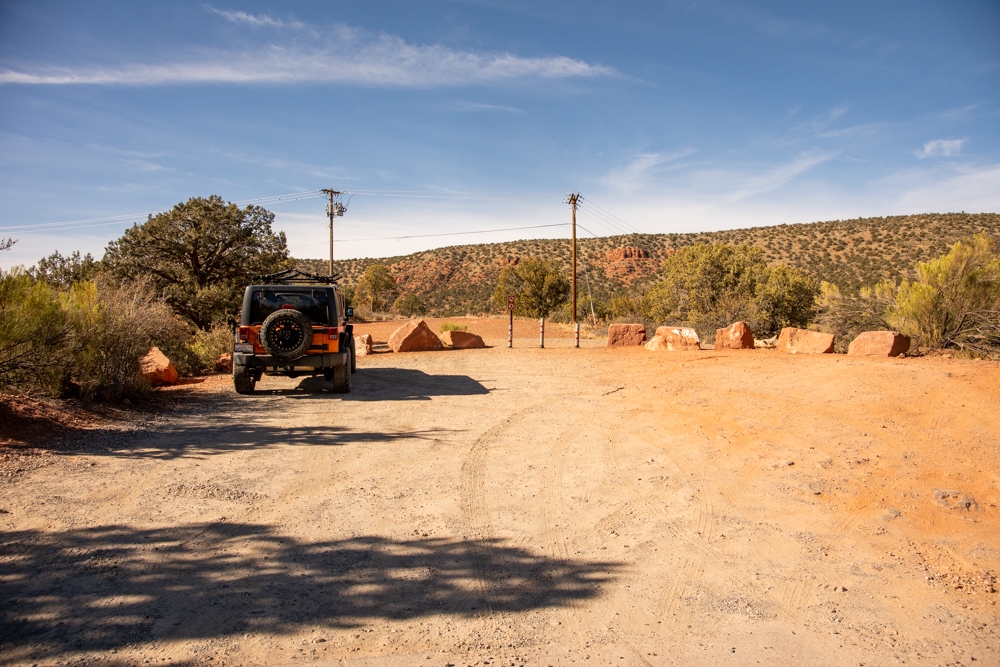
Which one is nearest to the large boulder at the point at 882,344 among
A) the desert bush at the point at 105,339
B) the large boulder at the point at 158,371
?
the desert bush at the point at 105,339

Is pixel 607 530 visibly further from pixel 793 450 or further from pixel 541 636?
pixel 793 450

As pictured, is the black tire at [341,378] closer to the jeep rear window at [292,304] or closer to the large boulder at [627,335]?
the jeep rear window at [292,304]

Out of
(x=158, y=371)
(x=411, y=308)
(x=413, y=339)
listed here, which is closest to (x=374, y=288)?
(x=411, y=308)

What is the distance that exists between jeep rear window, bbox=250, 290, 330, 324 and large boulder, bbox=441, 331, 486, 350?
34.2 feet

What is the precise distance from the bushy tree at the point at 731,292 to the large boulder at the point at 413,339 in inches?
423

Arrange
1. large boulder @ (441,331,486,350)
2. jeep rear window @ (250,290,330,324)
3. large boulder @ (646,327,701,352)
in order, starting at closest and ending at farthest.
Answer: jeep rear window @ (250,290,330,324) → large boulder @ (646,327,701,352) → large boulder @ (441,331,486,350)

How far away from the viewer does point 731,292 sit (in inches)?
1068

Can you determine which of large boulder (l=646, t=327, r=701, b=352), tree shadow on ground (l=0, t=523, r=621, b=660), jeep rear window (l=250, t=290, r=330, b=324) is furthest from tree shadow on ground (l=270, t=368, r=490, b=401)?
large boulder (l=646, t=327, r=701, b=352)

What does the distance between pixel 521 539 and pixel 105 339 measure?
8057 millimetres

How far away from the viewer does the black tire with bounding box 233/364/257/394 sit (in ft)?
37.9

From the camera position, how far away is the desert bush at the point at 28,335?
800 cm

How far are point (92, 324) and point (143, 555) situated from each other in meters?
6.50

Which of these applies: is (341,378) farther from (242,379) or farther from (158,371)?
(158,371)

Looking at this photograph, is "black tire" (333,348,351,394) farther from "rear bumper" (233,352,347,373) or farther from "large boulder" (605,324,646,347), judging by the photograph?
"large boulder" (605,324,646,347)
